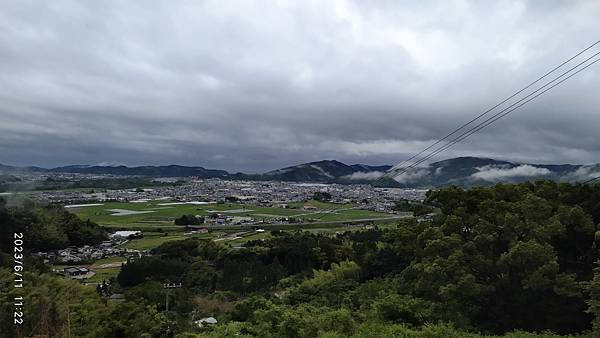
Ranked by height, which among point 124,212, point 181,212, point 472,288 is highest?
point 472,288

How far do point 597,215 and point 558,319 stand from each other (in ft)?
12.8

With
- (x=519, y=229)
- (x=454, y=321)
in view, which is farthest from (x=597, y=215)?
(x=454, y=321)

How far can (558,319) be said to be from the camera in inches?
506

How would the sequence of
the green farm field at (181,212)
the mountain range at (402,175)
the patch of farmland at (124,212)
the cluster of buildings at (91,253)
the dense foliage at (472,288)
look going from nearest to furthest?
the dense foliage at (472,288) < the cluster of buildings at (91,253) < the green farm field at (181,212) < the patch of farmland at (124,212) < the mountain range at (402,175)

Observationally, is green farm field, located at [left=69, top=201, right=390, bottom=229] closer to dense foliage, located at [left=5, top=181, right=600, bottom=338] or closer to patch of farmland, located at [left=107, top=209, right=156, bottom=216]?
patch of farmland, located at [left=107, top=209, right=156, bottom=216]

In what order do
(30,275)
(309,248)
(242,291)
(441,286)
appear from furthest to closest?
(309,248) → (242,291) → (30,275) → (441,286)

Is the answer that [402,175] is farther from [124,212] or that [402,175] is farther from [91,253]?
[91,253]

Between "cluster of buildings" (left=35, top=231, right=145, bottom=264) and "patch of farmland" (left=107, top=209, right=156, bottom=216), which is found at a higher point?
"patch of farmland" (left=107, top=209, right=156, bottom=216)

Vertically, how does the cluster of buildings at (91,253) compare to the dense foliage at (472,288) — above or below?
below

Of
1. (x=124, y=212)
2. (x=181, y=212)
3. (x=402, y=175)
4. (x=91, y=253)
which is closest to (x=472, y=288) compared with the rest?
(x=91, y=253)

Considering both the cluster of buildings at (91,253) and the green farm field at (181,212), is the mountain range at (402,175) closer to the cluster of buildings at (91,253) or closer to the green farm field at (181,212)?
the green farm field at (181,212)

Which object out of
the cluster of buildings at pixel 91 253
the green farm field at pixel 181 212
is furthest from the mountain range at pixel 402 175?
the cluster of buildings at pixel 91 253

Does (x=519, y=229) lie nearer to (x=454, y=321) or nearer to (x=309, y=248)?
(x=454, y=321)

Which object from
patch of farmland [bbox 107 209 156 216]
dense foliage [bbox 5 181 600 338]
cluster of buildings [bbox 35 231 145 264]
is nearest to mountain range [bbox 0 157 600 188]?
patch of farmland [bbox 107 209 156 216]
